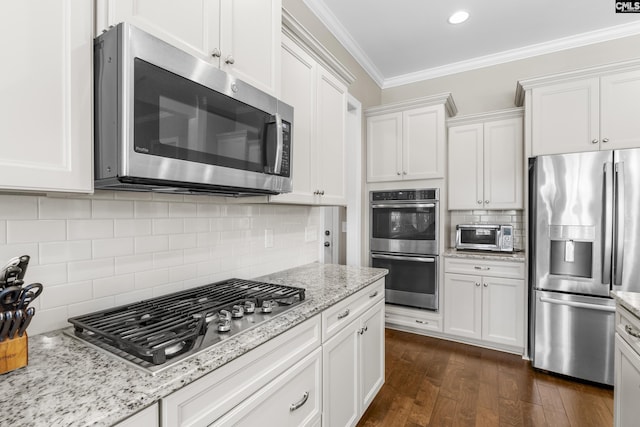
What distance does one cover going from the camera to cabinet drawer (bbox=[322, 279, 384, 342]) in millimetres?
1506

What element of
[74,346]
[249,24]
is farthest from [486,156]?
[74,346]

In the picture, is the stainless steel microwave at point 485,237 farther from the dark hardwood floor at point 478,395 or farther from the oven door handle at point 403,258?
the dark hardwood floor at point 478,395

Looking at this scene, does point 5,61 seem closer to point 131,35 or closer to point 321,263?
point 131,35

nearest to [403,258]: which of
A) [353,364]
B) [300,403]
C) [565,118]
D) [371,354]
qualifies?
[371,354]

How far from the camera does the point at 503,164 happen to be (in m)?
Result: 3.25

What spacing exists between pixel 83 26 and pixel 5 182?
0.49m

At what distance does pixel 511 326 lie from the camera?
297cm

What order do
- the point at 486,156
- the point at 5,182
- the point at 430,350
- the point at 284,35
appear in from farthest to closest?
the point at 486,156 < the point at 430,350 < the point at 284,35 < the point at 5,182

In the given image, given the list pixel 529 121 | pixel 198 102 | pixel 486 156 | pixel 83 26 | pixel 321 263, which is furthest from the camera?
pixel 486 156

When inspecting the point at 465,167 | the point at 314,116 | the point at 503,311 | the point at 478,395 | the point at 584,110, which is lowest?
the point at 478,395

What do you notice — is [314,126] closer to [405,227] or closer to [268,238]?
[268,238]

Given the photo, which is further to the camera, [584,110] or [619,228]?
[584,110]

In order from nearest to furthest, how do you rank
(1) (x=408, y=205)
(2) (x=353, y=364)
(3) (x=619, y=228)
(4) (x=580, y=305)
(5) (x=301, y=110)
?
(2) (x=353, y=364)
(5) (x=301, y=110)
(3) (x=619, y=228)
(4) (x=580, y=305)
(1) (x=408, y=205)

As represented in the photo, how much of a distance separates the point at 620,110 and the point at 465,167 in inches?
50.0
